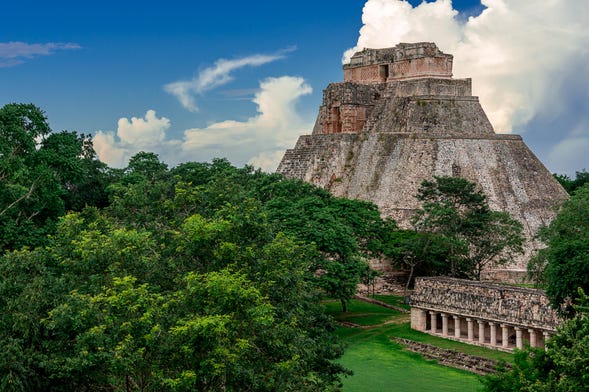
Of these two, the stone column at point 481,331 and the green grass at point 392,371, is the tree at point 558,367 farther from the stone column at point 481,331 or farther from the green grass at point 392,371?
the stone column at point 481,331

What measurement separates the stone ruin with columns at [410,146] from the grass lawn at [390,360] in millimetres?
9163

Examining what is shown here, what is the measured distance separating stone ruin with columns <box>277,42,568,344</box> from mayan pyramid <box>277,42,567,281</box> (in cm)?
6

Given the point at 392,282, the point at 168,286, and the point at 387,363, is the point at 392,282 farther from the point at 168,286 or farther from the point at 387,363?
the point at 168,286

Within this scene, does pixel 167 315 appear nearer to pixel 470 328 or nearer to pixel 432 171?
pixel 470 328

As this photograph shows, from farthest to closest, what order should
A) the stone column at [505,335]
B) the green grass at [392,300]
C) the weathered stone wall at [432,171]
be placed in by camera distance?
the weathered stone wall at [432,171], the green grass at [392,300], the stone column at [505,335]

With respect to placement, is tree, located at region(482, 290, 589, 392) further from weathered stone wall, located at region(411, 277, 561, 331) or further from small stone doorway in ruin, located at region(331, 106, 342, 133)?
small stone doorway in ruin, located at region(331, 106, 342, 133)

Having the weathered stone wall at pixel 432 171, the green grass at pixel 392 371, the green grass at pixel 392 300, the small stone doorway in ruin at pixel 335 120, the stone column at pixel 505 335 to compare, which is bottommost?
A: the green grass at pixel 392 371

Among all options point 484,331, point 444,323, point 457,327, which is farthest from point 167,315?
point 444,323

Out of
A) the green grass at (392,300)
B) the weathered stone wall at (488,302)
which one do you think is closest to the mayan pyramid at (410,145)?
the green grass at (392,300)

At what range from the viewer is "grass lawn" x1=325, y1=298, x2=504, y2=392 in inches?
1025

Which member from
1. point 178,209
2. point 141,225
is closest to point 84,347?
point 178,209

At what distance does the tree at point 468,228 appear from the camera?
128ft

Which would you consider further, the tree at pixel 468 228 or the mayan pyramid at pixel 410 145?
the mayan pyramid at pixel 410 145

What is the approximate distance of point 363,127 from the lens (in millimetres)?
52875
